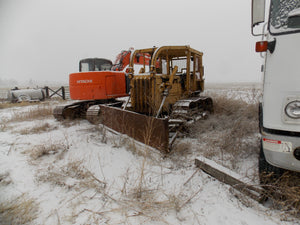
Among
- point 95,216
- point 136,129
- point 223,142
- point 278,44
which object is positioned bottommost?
point 95,216

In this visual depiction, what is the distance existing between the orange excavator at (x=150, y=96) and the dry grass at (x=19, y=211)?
6.27 feet

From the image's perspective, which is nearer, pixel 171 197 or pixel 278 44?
pixel 278 44

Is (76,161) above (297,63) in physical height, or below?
below

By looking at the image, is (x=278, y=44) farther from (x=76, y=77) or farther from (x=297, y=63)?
(x=76, y=77)

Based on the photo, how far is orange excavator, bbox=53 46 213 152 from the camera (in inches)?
145

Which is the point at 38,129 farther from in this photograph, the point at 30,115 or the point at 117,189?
the point at 117,189

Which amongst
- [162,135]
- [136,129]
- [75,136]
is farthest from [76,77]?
[162,135]

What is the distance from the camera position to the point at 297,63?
1744 millimetres

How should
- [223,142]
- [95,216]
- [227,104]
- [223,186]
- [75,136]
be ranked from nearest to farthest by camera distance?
[95,216]
[223,186]
[223,142]
[75,136]
[227,104]

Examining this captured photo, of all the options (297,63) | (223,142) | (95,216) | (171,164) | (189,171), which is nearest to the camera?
(297,63)

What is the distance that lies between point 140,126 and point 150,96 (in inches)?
61.2

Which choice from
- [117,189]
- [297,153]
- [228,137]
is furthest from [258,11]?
[117,189]

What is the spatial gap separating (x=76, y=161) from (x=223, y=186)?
7.92 feet

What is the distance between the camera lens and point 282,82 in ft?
6.02
